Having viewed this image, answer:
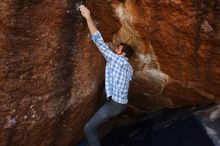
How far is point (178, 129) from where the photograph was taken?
4.92 m

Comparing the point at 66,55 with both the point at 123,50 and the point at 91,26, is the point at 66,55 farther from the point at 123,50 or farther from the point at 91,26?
the point at 123,50

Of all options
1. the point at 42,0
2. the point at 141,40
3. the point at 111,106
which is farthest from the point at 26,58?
the point at 141,40

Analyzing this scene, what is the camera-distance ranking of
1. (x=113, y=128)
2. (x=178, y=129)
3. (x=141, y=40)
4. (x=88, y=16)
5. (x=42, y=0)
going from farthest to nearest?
(x=113, y=128)
(x=178, y=129)
(x=141, y=40)
(x=88, y=16)
(x=42, y=0)

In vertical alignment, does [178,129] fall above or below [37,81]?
below

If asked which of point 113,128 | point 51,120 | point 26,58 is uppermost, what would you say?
point 26,58

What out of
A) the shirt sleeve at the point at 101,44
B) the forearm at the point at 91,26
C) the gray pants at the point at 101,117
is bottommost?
the gray pants at the point at 101,117

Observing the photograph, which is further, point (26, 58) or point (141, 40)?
point (141, 40)

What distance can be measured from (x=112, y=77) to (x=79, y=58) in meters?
0.43

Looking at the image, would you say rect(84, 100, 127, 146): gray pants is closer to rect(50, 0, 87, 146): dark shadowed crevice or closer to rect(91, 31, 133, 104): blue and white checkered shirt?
rect(91, 31, 133, 104): blue and white checkered shirt

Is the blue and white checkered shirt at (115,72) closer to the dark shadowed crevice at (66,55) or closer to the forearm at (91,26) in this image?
the forearm at (91,26)

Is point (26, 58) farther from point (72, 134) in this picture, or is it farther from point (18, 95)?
point (72, 134)

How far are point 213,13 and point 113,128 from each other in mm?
2209

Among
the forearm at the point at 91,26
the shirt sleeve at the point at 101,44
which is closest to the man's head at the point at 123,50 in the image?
the shirt sleeve at the point at 101,44

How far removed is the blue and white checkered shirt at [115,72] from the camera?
13.3 feet
